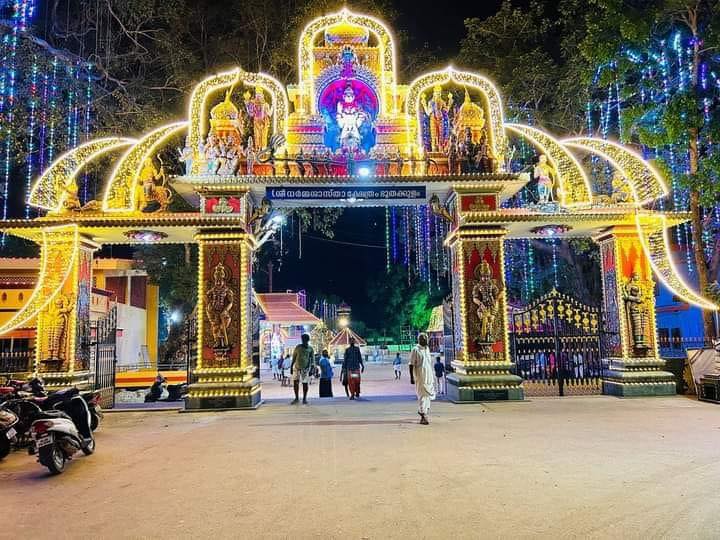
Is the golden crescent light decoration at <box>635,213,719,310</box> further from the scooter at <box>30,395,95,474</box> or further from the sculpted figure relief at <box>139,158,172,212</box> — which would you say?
the scooter at <box>30,395,95,474</box>

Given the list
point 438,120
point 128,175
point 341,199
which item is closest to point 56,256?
point 128,175

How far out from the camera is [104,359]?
11086 millimetres

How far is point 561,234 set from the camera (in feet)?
37.2

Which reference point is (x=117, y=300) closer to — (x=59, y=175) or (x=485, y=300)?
(x=59, y=175)

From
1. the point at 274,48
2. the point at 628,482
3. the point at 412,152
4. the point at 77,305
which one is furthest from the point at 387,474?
the point at 274,48

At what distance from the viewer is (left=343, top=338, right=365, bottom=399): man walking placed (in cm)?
1194

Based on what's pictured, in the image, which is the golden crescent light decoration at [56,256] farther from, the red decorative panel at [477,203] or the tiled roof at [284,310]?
the tiled roof at [284,310]

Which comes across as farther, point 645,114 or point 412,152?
point 645,114

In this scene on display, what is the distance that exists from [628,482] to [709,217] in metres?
10.3

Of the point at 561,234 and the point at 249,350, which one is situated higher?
the point at 561,234

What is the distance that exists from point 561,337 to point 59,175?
35.4 ft

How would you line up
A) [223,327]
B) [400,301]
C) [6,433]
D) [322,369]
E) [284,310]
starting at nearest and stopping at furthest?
[6,433] → [223,327] → [322,369] → [284,310] → [400,301]

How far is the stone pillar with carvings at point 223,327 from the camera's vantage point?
10023mm

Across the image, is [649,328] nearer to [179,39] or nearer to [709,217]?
[709,217]
